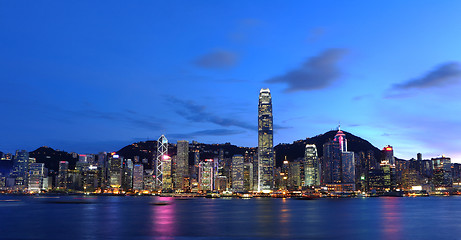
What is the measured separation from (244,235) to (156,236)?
12890 mm

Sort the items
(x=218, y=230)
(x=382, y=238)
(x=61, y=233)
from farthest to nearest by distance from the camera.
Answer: (x=218, y=230) → (x=61, y=233) → (x=382, y=238)

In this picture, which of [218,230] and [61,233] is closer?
[61,233]

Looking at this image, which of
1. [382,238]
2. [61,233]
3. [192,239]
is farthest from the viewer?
[61,233]

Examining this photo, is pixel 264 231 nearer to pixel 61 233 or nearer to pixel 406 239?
pixel 406 239

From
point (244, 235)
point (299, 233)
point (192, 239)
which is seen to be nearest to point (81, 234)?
point (192, 239)

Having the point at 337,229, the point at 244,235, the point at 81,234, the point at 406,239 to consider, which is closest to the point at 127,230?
the point at 81,234

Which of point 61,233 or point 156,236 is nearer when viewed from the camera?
point 156,236

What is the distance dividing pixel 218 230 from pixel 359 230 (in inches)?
954

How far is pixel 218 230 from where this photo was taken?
70.8 metres

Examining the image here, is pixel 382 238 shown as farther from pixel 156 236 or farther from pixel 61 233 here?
pixel 61 233

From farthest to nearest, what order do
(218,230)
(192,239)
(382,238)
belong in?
(218,230) < (382,238) < (192,239)

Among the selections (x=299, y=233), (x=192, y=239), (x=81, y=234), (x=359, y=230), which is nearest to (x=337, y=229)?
(x=359, y=230)

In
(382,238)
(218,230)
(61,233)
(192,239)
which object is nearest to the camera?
(192,239)

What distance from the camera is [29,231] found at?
69.8 meters
